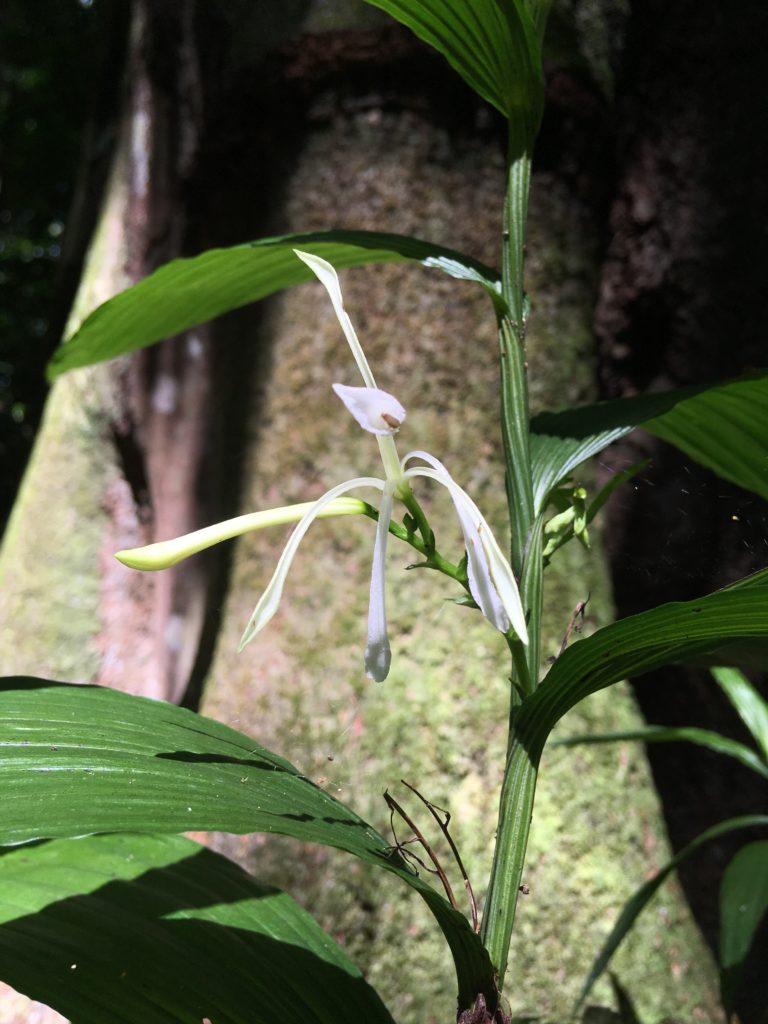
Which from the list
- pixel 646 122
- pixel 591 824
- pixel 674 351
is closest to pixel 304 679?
pixel 591 824

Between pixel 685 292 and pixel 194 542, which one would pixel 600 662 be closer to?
pixel 194 542

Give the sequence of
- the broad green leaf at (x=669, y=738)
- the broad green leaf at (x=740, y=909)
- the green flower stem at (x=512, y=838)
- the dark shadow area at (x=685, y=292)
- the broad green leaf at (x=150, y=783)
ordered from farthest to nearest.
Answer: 1. the dark shadow area at (x=685, y=292)
2. the broad green leaf at (x=669, y=738)
3. the broad green leaf at (x=740, y=909)
4. the green flower stem at (x=512, y=838)
5. the broad green leaf at (x=150, y=783)

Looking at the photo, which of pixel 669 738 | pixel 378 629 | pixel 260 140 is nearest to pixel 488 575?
pixel 378 629

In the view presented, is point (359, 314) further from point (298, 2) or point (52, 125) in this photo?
point (52, 125)

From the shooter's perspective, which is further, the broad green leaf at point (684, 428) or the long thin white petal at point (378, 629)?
the broad green leaf at point (684, 428)

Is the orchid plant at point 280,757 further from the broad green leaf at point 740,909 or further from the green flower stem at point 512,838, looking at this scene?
the broad green leaf at point 740,909

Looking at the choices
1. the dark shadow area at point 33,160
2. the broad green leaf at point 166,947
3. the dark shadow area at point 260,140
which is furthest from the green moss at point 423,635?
the dark shadow area at point 33,160
